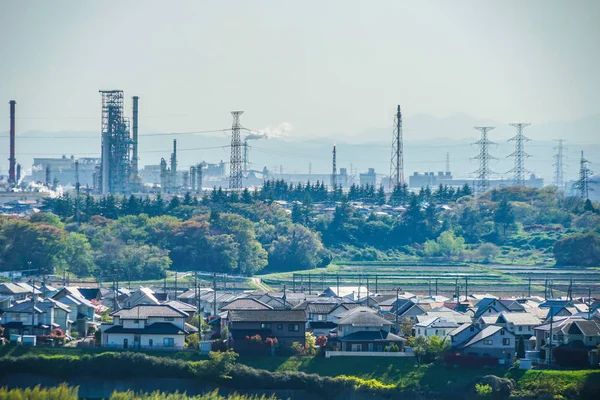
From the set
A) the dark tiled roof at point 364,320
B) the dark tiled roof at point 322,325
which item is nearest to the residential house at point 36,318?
the dark tiled roof at point 322,325

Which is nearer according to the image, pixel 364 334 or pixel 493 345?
pixel 493 345

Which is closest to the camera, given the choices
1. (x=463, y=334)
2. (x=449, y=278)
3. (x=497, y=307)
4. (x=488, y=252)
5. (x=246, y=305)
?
(x=463, y=334)

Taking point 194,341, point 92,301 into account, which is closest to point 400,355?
point 194,341

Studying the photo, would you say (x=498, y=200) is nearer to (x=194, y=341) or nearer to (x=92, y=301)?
(x=92, y=301)

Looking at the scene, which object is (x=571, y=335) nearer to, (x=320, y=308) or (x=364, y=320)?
(x=364, y=320)

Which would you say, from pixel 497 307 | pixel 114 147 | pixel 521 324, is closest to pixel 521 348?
pixel 521 324

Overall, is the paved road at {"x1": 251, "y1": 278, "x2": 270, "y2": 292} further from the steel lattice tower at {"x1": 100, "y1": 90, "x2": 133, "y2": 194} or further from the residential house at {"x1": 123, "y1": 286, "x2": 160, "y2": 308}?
the steel lattice tower at {"x1": 100, "y1": 90, "x2": 133, "y2": 194}

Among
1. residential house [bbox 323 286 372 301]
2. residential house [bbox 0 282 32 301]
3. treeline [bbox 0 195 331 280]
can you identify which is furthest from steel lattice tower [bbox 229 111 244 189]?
residential house [bbox 0 282 32 301]

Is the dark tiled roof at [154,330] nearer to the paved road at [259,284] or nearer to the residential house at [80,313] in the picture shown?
the residential house at [80,313]
